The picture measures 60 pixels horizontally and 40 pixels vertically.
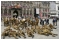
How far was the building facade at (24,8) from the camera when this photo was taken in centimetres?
454

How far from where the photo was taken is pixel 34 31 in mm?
4508

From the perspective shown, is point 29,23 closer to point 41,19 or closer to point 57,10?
point 41,19

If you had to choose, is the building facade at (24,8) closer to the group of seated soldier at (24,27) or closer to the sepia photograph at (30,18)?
the sepia photograph at (30,18)

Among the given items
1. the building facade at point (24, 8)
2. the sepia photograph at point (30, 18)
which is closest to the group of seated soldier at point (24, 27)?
the sepia photograph at point (30, 18)

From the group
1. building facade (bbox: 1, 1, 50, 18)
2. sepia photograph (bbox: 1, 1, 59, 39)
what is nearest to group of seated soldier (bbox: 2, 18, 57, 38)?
sepia photograph (bbox: 1, 1, 59, 39)

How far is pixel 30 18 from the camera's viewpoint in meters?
4.57

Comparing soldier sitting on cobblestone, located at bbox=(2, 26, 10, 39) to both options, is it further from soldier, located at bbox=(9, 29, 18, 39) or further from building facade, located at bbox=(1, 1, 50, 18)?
building facade, located at bbox=(1, 1, 50, 18)

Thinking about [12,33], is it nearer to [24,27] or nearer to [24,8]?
[24,27]

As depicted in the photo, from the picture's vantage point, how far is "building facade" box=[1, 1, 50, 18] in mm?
4535

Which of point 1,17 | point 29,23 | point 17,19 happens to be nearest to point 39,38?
point 29,23

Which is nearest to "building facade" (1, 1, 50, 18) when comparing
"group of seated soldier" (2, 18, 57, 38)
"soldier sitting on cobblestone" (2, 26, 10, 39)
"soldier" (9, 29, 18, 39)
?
"group of seated soldier" (2, 18, 57, 38)

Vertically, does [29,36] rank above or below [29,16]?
below

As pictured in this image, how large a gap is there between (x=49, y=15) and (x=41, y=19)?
29 centimetres

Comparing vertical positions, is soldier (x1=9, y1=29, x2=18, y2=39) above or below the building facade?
below
